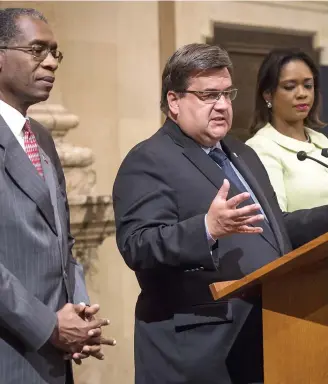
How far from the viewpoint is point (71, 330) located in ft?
6.45

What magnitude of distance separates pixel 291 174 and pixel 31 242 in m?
1.12

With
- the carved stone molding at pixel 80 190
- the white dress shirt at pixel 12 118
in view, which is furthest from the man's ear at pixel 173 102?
the carved stone molding at pixel 80 190

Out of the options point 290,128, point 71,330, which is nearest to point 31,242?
point 71,330

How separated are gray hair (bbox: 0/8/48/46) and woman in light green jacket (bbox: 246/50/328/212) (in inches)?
40.1

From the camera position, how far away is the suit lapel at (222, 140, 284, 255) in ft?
7.39

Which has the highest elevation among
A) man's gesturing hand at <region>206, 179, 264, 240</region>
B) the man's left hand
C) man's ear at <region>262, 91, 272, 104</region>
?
man's ear at <region>262, 91, 272, 104</region>

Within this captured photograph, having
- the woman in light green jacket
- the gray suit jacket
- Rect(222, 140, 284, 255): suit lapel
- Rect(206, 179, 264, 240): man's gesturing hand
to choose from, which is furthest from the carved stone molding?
Rect(206, 179, 264, 240): man's gesturing hand

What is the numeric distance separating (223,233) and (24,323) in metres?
0.51

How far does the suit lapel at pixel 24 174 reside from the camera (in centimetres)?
197

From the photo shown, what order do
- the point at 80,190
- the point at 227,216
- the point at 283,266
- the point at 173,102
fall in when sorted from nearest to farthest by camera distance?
the point at 283,266 → the point at 227,216 → the point at 173,102 → the point at 80,190

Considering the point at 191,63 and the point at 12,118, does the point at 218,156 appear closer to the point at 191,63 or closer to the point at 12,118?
the point at 191,63

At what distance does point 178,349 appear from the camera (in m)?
2.16

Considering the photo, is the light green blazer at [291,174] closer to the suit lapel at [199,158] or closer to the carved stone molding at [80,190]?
the suit lapel at [199,158]

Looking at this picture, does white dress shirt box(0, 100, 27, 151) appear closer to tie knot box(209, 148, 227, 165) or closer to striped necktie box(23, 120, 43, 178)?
striped necktie box(23, 120, 43, 178)
